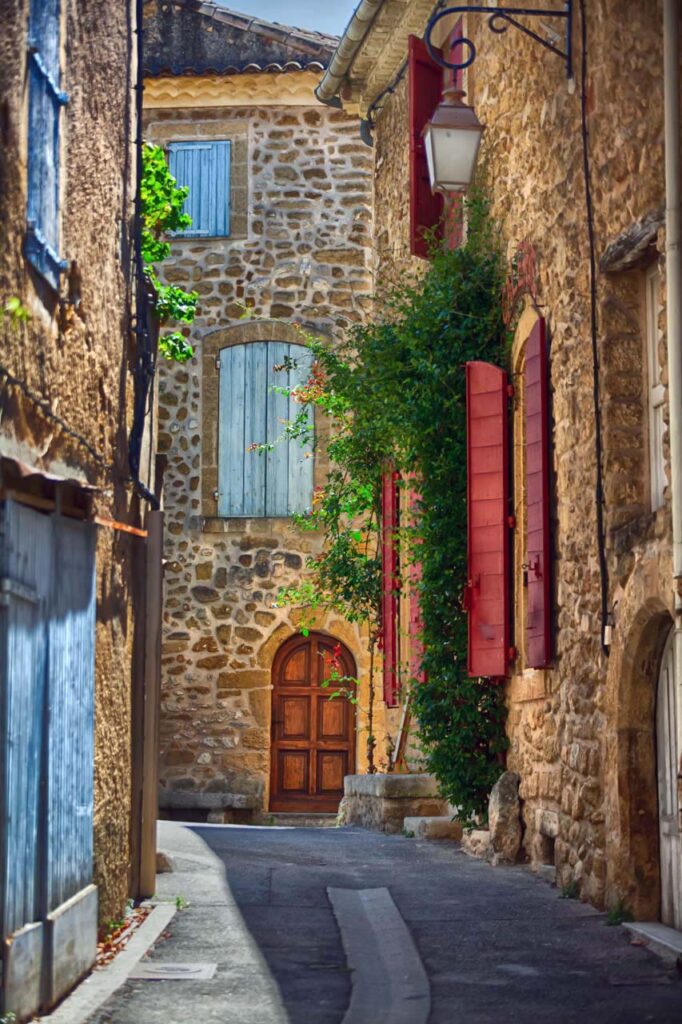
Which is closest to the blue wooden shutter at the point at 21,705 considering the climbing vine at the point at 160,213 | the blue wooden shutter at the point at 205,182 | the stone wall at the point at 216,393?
the climbing vine at the point at 160,213

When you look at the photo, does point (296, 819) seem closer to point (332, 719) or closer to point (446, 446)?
point (332, 719)

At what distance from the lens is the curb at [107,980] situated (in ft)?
19.8

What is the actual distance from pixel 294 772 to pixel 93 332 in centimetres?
1143

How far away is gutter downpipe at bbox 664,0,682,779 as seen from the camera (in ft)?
25.3

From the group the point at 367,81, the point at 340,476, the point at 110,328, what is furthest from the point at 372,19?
→ the point at 110,328

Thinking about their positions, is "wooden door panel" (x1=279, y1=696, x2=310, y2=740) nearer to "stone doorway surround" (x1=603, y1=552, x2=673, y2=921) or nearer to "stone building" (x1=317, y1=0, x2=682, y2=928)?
"stone building" (x1=317, y1=0, x2=682, y2=928)

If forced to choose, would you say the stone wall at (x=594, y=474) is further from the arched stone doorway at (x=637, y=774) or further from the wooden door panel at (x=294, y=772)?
the wooden door panel at (x=294, y=772)

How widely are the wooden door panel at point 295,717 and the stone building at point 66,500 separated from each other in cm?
959

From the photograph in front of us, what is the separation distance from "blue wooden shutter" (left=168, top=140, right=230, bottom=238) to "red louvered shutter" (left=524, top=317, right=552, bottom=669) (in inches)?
349

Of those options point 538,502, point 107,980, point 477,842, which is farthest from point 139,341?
point 477,842

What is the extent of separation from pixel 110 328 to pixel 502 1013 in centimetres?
369

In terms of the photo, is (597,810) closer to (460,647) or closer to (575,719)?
(575,719)

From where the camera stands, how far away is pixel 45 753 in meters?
6.17

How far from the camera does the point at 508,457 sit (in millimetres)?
11719
